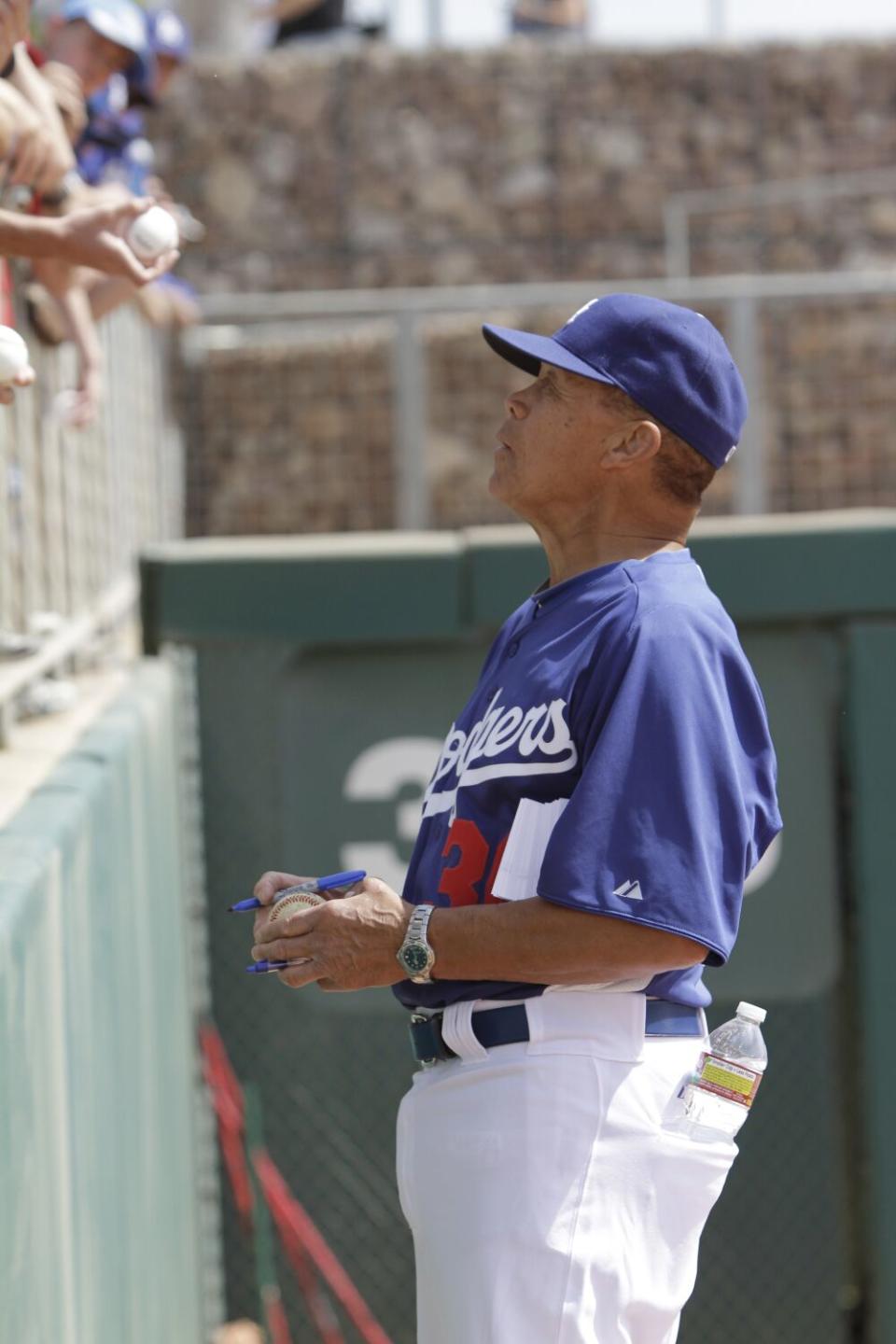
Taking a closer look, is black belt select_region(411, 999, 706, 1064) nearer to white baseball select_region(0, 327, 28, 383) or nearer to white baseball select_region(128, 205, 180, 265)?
white baseball select_region(0, 327, 28, 383)

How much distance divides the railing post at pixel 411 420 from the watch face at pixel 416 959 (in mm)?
5261

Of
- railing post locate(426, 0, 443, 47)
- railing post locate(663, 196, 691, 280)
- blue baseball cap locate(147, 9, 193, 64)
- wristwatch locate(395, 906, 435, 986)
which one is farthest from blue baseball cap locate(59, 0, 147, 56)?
railing post locate(426, 0, 443, 47)

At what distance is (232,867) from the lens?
5641mm

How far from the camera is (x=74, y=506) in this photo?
440 centimetres

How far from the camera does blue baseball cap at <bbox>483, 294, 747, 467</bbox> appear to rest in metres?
2.09

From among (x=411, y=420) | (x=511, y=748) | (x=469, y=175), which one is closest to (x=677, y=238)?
(x=469, y=175)

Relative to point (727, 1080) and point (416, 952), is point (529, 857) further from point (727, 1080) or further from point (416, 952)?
point (727, 1080)

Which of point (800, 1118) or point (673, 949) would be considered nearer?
point (673, 949)

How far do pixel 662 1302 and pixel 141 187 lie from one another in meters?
3.65

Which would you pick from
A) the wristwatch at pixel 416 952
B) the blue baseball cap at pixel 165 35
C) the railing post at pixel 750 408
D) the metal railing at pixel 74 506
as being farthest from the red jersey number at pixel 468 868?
the railing post at pixel 750 408

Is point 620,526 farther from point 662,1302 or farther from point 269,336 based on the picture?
point 269,336

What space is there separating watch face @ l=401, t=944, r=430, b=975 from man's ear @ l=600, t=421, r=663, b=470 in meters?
0.62

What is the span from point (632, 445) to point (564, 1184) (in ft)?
2.76

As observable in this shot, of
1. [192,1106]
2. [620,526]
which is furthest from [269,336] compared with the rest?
[620,526]
